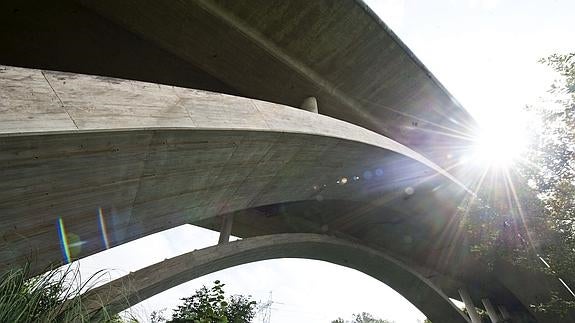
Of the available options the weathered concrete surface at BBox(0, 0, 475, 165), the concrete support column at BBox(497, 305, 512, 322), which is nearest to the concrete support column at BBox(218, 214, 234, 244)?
the weathered concrete surface at BBox(0, 0, 475, 165)

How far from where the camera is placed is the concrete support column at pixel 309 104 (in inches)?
281

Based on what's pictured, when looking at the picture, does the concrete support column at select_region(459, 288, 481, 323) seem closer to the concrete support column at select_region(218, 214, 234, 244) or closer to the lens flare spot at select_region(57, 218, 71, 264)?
the concrete support column at select_region(218, 214, 234, 244)

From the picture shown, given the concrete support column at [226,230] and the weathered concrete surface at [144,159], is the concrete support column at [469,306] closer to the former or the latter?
the weathered concrete surface at [144,159]

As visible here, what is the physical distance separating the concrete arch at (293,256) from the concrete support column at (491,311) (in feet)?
5.72

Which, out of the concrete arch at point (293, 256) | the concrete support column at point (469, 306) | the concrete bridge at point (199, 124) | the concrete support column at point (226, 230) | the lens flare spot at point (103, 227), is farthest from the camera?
the concrete support column at point (469, 306)

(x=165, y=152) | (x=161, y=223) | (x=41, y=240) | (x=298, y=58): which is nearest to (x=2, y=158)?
(x=165, y=152)

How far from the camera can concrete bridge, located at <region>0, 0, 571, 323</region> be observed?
9.56 feet

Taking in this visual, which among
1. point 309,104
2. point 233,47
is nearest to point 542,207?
point 309,104

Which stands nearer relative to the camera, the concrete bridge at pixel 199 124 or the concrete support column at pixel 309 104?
the concrete bridge at pixel 199 124

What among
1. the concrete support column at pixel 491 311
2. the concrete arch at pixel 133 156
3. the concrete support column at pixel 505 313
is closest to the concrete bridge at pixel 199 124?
the concrete arch at pixel 133 156

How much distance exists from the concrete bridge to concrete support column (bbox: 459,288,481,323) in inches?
176

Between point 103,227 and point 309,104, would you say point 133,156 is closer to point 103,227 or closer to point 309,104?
point 103,227

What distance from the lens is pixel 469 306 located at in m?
15.7

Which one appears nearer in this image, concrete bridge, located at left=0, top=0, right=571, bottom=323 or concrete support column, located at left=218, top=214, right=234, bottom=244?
concrete bridge, located at left=0, top=0, right=571, bottom=323
